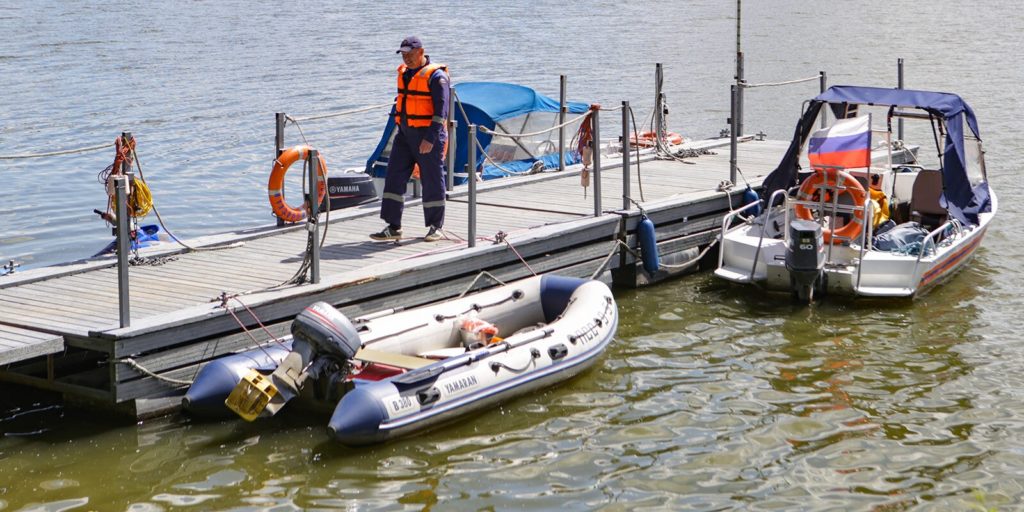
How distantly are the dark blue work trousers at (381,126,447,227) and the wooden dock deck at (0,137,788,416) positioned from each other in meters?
0.29

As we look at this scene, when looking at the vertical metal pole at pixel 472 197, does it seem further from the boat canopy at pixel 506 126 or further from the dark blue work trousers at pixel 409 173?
the boat canopy at pixel 506 126

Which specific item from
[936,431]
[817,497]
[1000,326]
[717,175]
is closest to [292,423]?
[817,497]

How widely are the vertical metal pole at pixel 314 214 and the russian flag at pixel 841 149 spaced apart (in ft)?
16.7

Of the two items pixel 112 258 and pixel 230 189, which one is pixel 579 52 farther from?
pixel 112 258

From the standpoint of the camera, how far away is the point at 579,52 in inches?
1453

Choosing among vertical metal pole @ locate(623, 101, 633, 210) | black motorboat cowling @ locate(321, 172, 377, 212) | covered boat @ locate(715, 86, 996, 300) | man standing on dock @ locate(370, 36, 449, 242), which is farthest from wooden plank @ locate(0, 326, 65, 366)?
covered boat @ locate(715, 86, 996, 300)

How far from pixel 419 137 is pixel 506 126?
20.1ft

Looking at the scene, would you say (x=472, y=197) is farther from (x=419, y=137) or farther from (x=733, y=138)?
(x=733, y=138)

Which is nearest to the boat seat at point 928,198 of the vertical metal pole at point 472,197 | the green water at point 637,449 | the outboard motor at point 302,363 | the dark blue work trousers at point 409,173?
the green water at point 637,449

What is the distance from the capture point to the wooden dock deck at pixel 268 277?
837cm

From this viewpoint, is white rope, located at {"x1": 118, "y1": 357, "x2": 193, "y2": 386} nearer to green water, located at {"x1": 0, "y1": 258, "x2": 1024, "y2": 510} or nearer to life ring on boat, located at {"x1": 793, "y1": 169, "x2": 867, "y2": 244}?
green water, located at {"x1": 0, "y1": 258, "x2": 1024, "y2": 510}

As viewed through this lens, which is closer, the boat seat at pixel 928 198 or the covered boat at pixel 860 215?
the covered boat at pixel 860 215

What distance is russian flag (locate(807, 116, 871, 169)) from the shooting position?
11.9 m

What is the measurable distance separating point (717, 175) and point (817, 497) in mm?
7664
